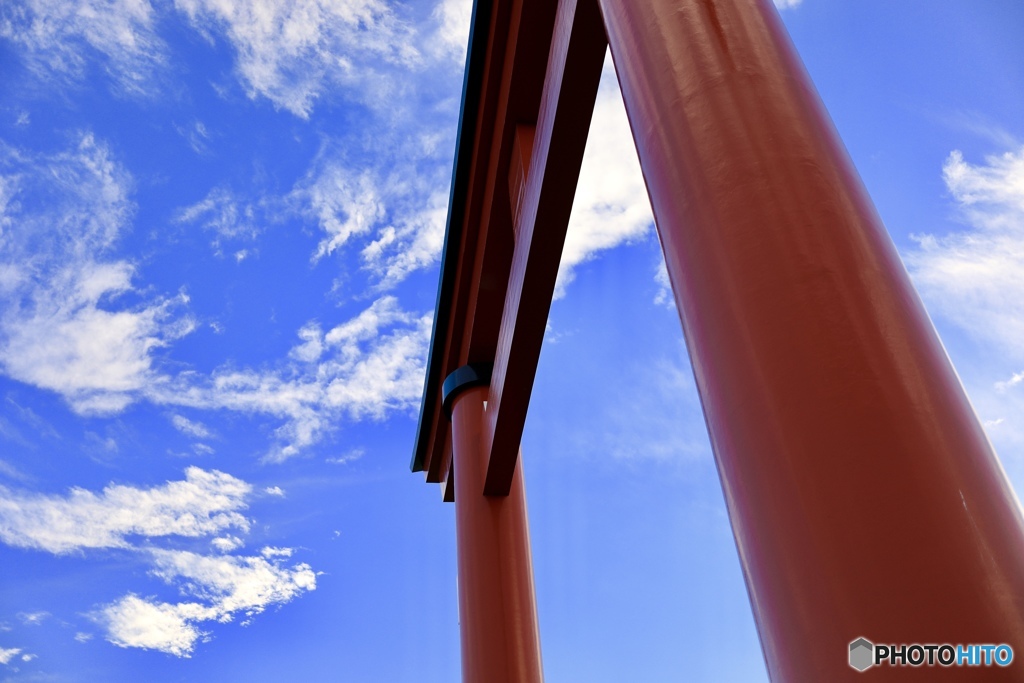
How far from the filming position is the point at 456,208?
5.93 metres

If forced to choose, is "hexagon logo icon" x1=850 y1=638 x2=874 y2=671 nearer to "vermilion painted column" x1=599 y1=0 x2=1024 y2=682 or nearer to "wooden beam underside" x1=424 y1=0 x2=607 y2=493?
"vermilion painted column" x1=599 y1=0 x2=1024 y2=682

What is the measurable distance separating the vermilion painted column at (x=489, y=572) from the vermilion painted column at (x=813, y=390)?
4.28 meters

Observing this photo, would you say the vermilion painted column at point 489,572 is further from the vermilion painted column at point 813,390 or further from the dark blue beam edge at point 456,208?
the vermilion painted column at point 813,390

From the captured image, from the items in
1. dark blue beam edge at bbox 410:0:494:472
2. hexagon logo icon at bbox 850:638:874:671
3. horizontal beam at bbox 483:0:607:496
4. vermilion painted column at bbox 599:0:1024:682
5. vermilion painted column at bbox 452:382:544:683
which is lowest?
hexagon logo icon at bbox 850:638:874:671

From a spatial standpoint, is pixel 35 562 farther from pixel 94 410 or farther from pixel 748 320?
pixel 748 320

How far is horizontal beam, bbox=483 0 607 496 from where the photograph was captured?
11.1ft

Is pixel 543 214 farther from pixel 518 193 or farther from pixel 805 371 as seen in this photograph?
pixel 805 371

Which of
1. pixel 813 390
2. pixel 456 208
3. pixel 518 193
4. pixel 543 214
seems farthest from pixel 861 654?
pixel 456 208

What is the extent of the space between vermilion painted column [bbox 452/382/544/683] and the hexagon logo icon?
14.8ft

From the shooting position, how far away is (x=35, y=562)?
23.1m

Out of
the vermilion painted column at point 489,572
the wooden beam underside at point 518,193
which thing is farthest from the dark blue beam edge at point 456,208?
the vermilion painted column at point 489,572

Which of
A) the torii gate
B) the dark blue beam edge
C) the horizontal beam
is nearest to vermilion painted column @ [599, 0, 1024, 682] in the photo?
the torii gate

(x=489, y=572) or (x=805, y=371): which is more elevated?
(x=489, y=572)

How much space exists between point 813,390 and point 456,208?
4.88m
